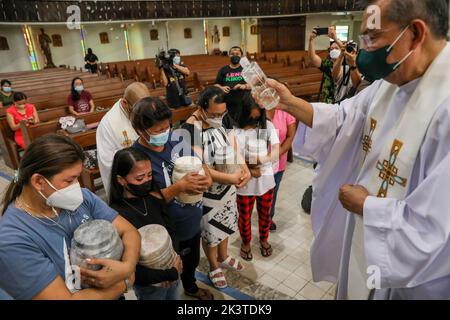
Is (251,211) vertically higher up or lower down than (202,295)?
higher up

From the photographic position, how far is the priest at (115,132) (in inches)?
97.3

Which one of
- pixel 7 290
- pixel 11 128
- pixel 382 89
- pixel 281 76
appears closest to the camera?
pixel 7 290

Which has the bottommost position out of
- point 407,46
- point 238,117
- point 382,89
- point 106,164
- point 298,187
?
point 298,187

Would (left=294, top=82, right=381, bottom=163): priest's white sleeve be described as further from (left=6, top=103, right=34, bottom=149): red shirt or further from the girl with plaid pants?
(left=6, top=103, right=34, bottom=149): red shirt

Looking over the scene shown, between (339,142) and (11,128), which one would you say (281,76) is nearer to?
(11,128)

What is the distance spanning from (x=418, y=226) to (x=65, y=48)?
1717cm

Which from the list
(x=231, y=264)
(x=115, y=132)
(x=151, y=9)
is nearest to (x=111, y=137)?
(x=115, y=132)

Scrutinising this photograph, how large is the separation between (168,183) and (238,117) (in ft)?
3.03

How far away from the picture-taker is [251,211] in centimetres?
282

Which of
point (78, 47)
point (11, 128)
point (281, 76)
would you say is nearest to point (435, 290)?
point (11, 128)

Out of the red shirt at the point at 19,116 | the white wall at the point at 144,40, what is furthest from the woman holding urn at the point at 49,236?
the white wall at the point at 144,40

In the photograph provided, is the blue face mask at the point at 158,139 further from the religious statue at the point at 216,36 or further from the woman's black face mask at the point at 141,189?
the religious statue at the point at 216,36

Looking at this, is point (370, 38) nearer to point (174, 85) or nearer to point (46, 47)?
point (174, 85)

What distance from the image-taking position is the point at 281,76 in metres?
7.80
